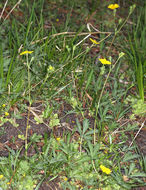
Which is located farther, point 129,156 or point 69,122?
point 69,122

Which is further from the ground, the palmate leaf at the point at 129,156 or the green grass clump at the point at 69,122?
the green grass clump at the point at 69,122

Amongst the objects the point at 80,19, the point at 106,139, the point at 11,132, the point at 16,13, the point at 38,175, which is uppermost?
the point at 16,13

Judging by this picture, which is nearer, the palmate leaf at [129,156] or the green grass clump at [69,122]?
the green grass clump at [69,122]

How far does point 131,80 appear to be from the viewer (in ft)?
7.01

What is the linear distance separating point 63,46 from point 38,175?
3.58 feet

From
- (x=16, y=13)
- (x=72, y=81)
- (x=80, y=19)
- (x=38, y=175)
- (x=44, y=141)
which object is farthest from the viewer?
(x=80, y=19)

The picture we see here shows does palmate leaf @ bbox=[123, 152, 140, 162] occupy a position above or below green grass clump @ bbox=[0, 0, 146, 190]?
below

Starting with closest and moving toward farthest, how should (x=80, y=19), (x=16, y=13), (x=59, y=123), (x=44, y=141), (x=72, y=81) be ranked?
(x=44, y=141), (x=59, y=123), (x=72, y=81), (x=16, y=13), (x=80, y=19)

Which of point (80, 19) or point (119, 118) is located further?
point (80, 19)

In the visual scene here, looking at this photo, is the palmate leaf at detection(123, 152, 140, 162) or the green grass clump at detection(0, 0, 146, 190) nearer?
the green grass clump at detection(0, 0, 146, 190)

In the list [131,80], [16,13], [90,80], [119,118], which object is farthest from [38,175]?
[16,13]

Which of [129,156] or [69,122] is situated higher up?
[69,122]

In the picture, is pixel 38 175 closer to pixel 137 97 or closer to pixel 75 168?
pixel 75 168

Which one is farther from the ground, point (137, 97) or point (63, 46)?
point (63, 46)
